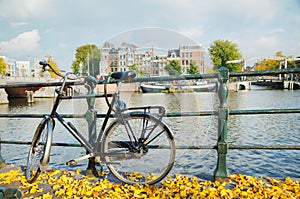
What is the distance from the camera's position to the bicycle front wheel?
8.70 feet

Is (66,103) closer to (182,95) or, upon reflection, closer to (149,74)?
(149,74)

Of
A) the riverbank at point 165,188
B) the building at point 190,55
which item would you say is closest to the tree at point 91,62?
the building at point 190,55

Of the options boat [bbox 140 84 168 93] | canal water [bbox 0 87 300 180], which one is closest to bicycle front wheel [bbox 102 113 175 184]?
canal water [bbox 0 87 300 180]

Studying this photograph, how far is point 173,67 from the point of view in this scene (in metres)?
2.36

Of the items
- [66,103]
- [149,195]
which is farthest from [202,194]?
[66,103]

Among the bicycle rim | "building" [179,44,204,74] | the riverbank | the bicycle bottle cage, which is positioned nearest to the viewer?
"building" [179,44,204,74]

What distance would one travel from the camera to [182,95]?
7.84 ft

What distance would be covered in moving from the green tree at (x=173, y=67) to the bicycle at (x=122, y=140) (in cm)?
35

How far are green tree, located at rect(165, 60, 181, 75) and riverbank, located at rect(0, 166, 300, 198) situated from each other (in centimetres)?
127

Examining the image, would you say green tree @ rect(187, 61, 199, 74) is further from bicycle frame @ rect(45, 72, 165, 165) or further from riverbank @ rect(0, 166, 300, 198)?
riverbank @ rect(0, 166, 300, 198)

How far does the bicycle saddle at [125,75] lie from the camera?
97.0 inches

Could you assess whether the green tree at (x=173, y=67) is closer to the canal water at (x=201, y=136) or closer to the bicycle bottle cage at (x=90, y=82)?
the canal water at (x=201, y=136)

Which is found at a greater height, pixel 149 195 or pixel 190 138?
pixel 190 138

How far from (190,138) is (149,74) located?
79 centimetres
